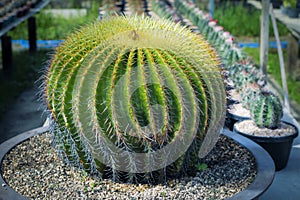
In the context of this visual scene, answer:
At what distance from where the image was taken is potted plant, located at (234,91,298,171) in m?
3.35

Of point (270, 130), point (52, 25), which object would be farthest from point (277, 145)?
point (52, 25)

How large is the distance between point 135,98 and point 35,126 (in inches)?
119

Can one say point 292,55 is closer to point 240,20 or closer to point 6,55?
point 240,20

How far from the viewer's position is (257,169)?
2.39 meters

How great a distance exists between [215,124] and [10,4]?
5689 mm

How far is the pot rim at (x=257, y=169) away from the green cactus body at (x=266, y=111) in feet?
2.12

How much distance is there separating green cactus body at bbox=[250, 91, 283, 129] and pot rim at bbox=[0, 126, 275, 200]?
2.12 feet

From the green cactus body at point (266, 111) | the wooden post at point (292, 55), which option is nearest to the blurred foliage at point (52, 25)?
the wooden post at point (292, 55)

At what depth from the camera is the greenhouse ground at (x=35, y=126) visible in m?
3.04

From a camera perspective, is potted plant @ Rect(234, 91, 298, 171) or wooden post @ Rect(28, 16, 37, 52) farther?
wooden post @ Rect(28, 16, 37, 52)

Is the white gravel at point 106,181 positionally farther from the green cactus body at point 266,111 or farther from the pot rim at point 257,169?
the green cactus body at point 266,111

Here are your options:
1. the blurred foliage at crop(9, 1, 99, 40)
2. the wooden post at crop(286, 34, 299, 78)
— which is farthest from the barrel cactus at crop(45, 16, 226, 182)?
the blurred foliage at crop(9, 1, 99, 40)

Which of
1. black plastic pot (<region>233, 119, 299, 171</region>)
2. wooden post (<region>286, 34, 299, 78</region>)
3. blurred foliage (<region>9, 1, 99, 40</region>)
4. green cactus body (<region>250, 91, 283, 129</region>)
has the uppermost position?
green cactus body (<region>250, 91, 283, 129</region>)

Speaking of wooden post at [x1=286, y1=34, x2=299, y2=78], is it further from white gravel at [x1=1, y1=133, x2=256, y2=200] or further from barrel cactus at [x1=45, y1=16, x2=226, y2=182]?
barrel cactus at [x1=45, y1=16, x2=226, y2=182]
